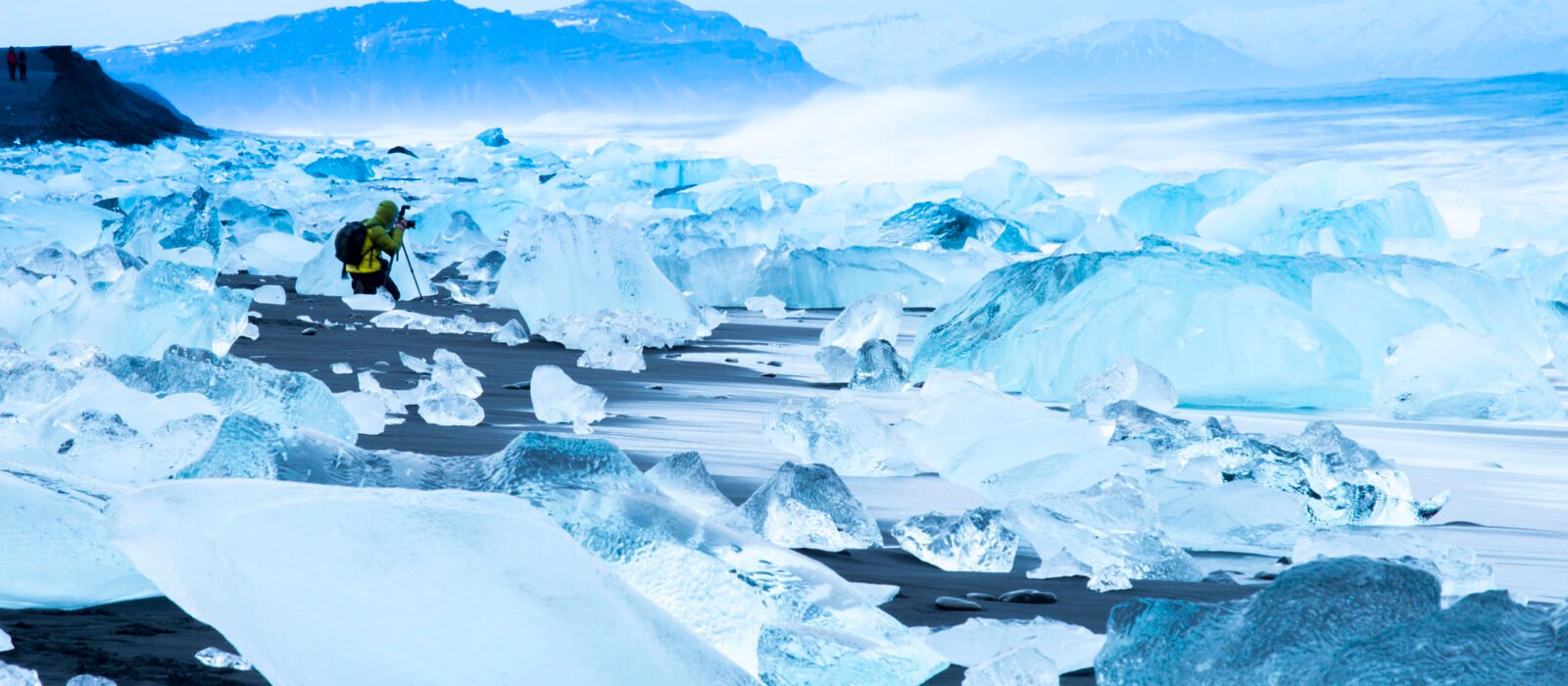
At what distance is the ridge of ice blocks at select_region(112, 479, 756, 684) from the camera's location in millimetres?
1387

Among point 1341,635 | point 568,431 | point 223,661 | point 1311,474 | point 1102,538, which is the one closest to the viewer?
point 1341,635

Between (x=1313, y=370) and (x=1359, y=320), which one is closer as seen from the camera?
(x=1313, y=370)

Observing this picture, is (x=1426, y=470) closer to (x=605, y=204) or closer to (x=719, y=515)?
(x=719, y=515)

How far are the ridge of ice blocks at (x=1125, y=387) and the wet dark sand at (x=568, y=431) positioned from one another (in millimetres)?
886

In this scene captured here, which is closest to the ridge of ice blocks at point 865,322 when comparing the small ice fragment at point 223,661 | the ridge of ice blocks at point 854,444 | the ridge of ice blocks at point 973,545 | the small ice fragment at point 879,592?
the ridge of ice blocks at point 854,444

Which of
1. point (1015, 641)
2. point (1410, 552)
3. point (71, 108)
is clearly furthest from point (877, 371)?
point (71, 108)

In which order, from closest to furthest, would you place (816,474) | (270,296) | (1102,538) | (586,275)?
(1102,538) < (816,474) < (586,275) < (270,296)

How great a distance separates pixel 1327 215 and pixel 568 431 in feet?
25.7

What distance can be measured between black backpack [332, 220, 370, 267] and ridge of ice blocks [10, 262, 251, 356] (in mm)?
3073

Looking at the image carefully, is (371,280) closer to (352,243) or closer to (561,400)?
(352,243)

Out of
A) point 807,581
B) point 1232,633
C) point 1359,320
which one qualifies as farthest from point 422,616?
point 1359,320

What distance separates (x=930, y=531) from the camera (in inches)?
98.6

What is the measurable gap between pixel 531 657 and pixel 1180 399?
3689mm

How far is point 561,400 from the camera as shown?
399cm
